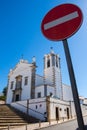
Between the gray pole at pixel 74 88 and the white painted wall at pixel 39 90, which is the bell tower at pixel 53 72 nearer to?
the white painted wall at pixel 39 90

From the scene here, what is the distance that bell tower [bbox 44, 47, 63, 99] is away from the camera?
32234 mm

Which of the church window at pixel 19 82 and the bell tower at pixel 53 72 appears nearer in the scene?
the church window at pixel 19 82

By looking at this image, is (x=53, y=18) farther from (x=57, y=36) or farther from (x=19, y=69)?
(x=19, y=69)

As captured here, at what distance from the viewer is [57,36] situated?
1788mm

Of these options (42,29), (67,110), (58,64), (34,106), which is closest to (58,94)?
(67,110)

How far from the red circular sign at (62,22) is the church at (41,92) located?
19.9 m

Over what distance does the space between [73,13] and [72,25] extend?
0.66 feet

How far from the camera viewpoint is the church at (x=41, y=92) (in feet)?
71.9

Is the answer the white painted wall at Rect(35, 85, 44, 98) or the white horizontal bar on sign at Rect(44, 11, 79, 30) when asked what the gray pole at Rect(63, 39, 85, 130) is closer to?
the white horizontal bar on sign at Rect(44, 11, 79, 30)

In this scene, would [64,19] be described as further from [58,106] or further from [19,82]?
[19,82]

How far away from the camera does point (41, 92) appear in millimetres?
28062

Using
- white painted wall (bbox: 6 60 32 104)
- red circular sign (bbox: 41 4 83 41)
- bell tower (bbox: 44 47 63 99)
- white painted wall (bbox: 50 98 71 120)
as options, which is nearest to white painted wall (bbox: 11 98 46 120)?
A: white painted wall (bbox: 50 98 71 120)

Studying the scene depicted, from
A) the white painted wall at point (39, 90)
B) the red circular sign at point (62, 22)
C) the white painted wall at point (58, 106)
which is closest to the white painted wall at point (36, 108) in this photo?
the white painted wall at point (58, 106)

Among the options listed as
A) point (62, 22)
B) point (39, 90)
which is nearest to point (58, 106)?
point (39, 90)
